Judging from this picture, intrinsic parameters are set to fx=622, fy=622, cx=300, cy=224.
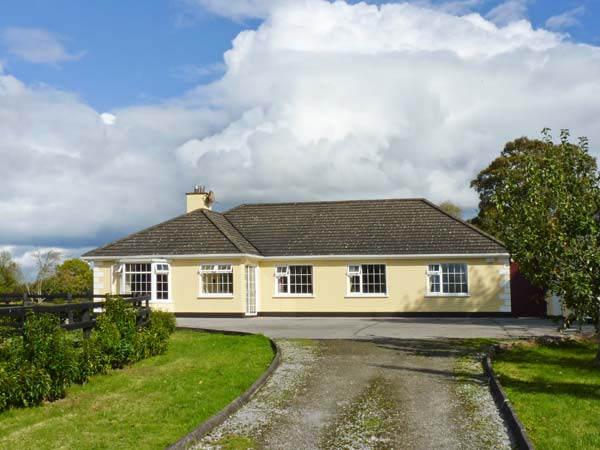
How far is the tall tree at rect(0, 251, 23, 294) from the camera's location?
1396 inches

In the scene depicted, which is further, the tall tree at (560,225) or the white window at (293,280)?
the white window at (293,280)

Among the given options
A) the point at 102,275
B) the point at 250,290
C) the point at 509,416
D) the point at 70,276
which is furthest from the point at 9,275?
the point at 509,416

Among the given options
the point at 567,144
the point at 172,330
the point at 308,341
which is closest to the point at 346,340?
the point at 308,341

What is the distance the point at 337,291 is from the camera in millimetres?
29609

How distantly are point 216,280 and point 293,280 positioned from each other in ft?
12.7

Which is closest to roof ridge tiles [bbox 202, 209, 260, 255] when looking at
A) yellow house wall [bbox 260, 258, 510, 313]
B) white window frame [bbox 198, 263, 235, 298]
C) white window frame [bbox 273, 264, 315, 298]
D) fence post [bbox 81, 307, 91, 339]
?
white window frame [bbox 198, 263, 235, 298]

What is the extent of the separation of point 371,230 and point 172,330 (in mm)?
13840

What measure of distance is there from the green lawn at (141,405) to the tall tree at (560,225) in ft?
21.7

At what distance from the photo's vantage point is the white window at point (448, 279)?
2862cm

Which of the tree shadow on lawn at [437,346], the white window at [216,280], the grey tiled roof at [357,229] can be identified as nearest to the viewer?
the tree shadow on lawn at [437,346]

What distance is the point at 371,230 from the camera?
31062 mm

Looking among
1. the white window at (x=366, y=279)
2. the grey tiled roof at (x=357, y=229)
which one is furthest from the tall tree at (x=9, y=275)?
the white window at (x=366, y=279)

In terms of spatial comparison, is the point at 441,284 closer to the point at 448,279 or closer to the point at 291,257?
the point at 448,279

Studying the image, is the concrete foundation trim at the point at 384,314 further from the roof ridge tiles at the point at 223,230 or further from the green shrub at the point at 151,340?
the green shrub at the point at 151,340
